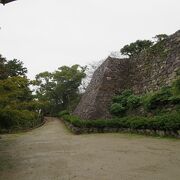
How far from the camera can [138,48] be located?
91.4 feet

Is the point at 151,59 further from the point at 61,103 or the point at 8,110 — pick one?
the point at 61,103

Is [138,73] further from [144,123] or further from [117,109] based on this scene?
[144,123]

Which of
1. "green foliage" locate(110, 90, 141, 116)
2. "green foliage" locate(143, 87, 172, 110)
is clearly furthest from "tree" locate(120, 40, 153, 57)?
"green foliage" locate(143, 87, 172, 110)

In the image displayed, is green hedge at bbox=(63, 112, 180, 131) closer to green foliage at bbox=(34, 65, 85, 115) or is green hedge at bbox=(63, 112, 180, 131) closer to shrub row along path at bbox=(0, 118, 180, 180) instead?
shrub row along path at bbox=(0, 118, 180, 180)

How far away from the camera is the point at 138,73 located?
2002 cm

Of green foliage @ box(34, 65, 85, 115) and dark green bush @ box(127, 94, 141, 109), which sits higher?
green foliage @ box(34, 65, 85, 115)

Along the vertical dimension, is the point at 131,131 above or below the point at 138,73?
below

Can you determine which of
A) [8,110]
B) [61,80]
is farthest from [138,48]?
[8,110]

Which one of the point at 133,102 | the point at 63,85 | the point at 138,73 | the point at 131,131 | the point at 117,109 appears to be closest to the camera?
the point at 131,131

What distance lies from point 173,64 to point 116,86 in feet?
17.5

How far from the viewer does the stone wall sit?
1623 cm

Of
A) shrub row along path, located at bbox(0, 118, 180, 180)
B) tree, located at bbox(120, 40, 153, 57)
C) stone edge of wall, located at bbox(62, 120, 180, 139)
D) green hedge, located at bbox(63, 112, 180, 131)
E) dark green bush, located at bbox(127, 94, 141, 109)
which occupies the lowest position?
shrub row along path, located at bbox(0, 118, 180, 180)

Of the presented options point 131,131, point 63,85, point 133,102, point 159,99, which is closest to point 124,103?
point 133,102

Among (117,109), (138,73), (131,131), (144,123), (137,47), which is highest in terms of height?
(137,47)
